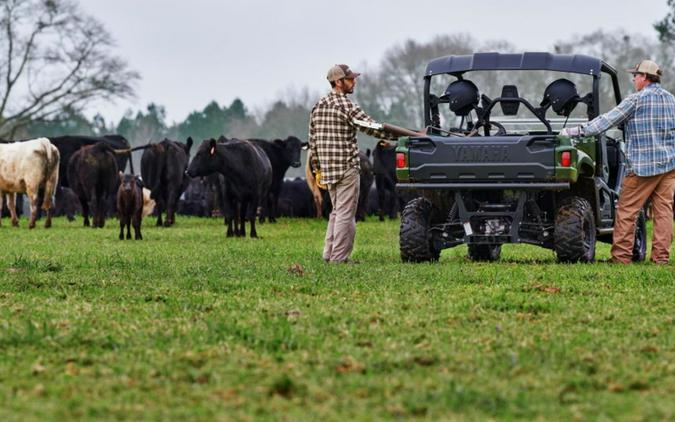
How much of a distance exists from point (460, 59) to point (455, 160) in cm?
193

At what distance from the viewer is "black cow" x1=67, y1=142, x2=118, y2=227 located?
30.4 metres

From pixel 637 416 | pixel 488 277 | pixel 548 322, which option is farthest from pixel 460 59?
pixel 637 416

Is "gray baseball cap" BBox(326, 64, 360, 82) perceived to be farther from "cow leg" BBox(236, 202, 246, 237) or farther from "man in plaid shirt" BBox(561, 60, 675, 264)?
"cow leg" BBox(236, 202, 246, 237)

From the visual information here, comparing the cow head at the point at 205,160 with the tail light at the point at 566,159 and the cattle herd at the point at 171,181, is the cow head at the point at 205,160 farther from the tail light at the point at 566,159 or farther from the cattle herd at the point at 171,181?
the tail light at the point at 566,159

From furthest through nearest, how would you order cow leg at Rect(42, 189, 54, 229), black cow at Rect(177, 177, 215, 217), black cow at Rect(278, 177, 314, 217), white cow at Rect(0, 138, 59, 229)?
black cow at Rect(177, 177, 215, 217), black cow at Rect(278, 177, 314, 217), white cow at Rect(0, 138, 59, 229), cow leg at Rect(42, 189, 54, 229)

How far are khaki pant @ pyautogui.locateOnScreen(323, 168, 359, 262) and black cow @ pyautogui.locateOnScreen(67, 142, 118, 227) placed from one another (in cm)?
1537

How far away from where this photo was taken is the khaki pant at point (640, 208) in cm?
1516

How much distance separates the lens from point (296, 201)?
4175 cm

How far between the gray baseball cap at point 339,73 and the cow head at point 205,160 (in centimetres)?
880

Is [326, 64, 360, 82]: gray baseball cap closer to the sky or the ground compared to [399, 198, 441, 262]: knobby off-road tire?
closer to the sky

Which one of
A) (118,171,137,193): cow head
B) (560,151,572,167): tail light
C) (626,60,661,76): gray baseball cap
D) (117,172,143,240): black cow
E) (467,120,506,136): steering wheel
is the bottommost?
(117,172,143,240): black cow

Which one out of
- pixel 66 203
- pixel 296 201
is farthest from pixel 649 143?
pixel 296 201

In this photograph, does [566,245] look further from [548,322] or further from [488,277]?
[548,322]

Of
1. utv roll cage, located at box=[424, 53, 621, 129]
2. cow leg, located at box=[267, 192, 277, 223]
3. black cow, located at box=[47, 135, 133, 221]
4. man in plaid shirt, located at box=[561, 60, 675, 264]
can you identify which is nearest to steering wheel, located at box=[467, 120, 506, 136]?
utv roll cage, located at box=[424, 53, 621, 129]
